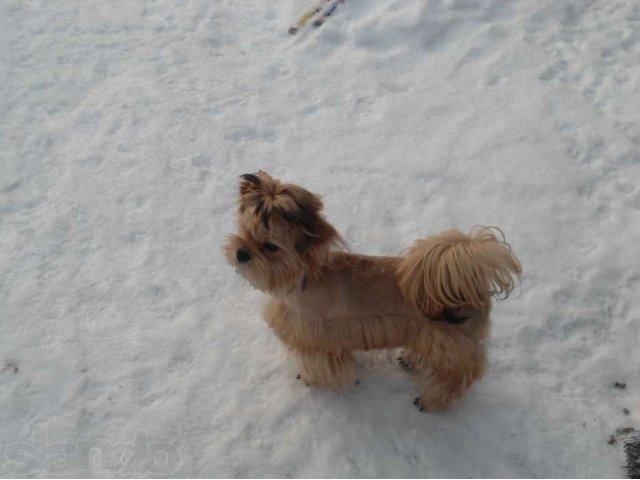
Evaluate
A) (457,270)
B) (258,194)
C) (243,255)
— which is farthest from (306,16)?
(457,270)

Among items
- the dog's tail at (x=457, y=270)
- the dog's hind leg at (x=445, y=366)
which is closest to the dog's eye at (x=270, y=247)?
the dog's tail at (x=457, y=270)

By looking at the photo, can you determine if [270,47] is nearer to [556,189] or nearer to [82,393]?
[556,189]

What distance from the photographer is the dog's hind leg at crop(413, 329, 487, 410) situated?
3.52 m

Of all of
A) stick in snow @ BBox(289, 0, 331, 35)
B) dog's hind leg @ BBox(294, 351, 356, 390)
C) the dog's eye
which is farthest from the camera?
stick in snow @ BBox(289, 0, 331, 35)

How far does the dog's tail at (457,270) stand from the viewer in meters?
3.11

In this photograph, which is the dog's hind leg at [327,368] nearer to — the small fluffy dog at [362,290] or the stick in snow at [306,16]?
the small fluffy dog at [362,290]

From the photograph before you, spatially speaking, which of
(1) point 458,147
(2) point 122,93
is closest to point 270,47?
(2) point 122,93

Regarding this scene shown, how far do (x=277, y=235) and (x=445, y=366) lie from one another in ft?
4.35

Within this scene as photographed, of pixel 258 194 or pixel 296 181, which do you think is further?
pixel 296 181

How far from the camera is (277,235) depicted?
3.19 metres

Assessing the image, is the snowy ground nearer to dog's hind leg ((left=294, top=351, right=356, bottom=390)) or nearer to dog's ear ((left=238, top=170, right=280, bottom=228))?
dog's hind leg ((left=294, top=351, right=356, bottom=390))

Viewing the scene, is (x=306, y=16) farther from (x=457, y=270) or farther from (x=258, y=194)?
(x=457, y=270)

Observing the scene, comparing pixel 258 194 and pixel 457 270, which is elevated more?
pixel 258 194

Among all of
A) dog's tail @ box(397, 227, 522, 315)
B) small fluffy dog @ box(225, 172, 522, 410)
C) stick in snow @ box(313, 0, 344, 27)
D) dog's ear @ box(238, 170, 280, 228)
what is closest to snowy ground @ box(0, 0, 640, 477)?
stick in snow @ box(313, 0, 344, 27)
